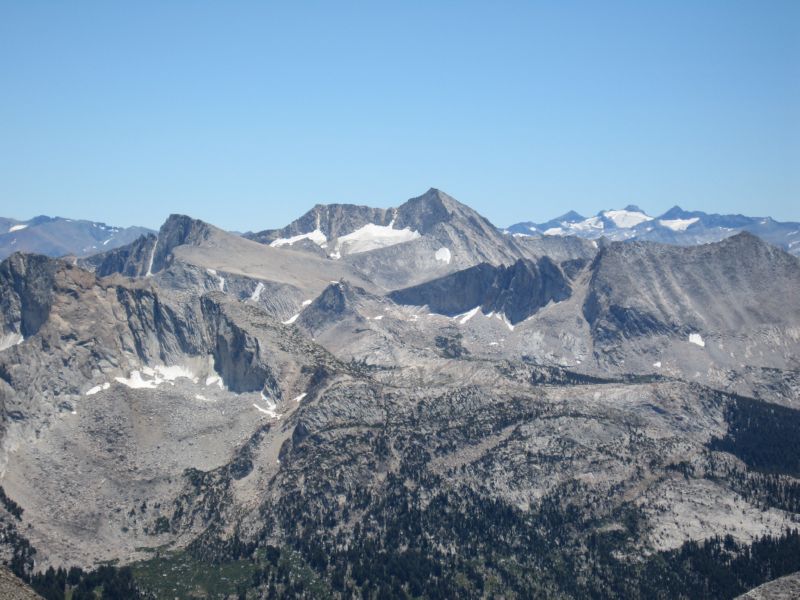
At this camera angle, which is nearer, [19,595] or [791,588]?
[19,595]

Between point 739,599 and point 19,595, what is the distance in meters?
114

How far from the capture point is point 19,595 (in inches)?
5679

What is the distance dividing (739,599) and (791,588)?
9.23 metres

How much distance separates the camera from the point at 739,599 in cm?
18388

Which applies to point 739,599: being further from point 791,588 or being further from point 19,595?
point 19,595

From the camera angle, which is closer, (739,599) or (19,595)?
(19,595)

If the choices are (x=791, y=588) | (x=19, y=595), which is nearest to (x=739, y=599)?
(x=791, y=588)

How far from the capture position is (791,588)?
185 meters

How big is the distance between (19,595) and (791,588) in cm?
12230
